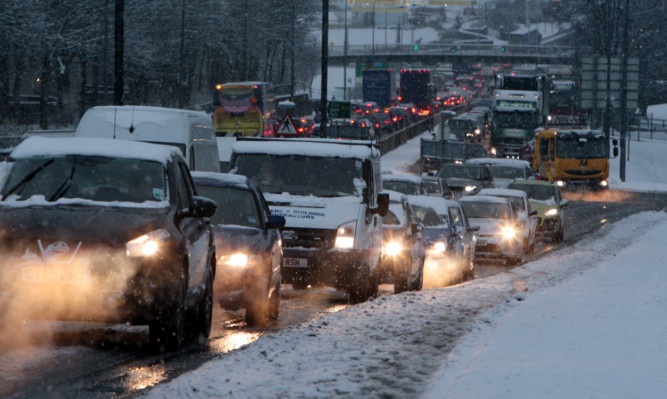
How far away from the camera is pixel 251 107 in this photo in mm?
52969

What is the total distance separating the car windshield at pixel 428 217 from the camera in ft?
74.6

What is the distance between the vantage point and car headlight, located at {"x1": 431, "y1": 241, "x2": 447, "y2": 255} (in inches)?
880

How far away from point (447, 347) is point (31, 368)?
3734mm

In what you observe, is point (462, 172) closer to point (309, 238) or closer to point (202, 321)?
point (309, 238)

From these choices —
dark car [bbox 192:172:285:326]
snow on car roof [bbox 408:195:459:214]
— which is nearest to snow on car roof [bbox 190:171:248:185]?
dark car [bbox 192:172:285:326]

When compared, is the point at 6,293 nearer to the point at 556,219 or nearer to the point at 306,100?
the point at 556,219

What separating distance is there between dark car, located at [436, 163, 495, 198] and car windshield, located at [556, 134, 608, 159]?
13347 millimetres

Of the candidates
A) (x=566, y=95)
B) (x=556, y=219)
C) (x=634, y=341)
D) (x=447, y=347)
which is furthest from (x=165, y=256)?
(x=566, y=95)

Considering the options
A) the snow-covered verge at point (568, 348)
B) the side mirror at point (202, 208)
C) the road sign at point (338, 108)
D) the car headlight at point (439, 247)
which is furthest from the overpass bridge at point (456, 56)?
the side mirror at point (202, 208)

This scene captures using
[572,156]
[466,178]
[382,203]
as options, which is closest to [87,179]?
[382,203]

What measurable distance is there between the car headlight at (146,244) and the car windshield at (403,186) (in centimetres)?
1866

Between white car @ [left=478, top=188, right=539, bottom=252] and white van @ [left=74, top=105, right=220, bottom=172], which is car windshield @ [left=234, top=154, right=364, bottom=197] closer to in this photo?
white van @ [left=74, top=105, right=220, bottom=172]

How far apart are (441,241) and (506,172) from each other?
21.3 metres

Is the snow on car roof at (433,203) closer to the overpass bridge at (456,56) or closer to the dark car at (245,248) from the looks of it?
the dark car at (245,248)
